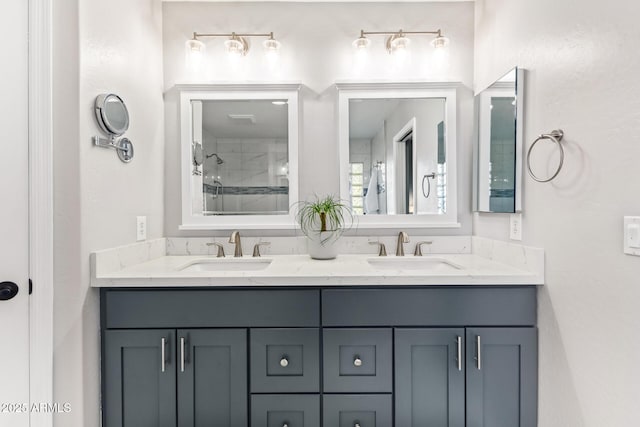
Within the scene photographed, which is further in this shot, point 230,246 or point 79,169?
point 230,246

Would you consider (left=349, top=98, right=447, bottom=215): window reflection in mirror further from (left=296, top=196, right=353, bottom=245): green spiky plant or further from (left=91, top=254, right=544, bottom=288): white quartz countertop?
(left=91, top=254, right=544, bottom=288): white quartz countertop

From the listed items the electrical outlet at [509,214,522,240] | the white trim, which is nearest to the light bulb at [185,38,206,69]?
the white trim

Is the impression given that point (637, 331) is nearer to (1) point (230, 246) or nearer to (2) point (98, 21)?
(1) point (230, 246)

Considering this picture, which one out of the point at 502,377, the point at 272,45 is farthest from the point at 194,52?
the point at 502,377

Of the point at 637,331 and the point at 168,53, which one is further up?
the point at 168,53

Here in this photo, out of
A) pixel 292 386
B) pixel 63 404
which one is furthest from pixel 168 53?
pixel 292 386

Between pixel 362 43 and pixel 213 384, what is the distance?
1.87m

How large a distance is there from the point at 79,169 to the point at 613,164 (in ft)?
6.04

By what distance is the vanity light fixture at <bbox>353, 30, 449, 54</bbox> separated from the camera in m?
1.83

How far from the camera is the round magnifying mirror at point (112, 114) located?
132 centimetres

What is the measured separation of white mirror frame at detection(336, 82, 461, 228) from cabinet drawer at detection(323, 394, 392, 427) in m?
0.91

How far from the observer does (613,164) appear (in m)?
1.00

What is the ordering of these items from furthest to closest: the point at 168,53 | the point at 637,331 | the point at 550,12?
the point at 168,53, the point at 550,12, the point at 637,331

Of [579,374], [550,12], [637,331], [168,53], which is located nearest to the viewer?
[637,331]
